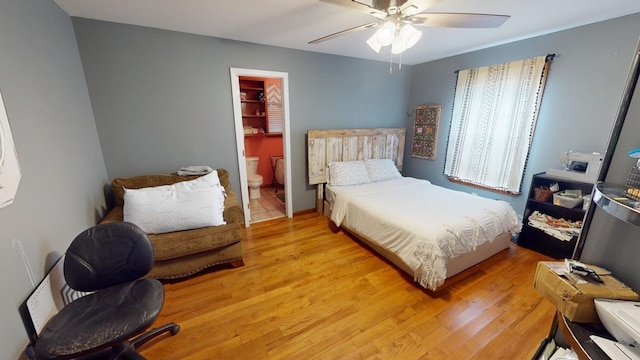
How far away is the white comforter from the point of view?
1.90m

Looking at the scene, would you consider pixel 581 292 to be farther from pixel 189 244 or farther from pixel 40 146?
pixel 40 146

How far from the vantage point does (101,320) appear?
1173mm

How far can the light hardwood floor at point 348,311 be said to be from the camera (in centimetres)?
150

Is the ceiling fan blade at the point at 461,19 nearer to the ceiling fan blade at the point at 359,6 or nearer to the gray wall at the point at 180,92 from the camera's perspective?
the ceiling fan blade at the point at 359,6

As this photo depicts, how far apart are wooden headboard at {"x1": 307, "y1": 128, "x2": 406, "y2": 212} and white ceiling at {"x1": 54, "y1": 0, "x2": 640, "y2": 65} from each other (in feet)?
4.00

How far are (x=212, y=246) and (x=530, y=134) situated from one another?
3.69m

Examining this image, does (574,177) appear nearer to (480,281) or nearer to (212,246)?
(480,281)

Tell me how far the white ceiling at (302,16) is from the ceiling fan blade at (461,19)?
103mm

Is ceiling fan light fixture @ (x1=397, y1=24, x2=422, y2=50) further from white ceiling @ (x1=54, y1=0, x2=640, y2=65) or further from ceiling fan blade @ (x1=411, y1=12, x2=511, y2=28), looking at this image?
white ceiling @ (x1=54, y1=0, x2=640, y2=65)

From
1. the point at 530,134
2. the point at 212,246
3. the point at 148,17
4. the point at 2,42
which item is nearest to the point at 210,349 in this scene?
the point at 212,246

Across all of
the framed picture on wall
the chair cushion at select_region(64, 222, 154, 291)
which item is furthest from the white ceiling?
the chair cushion at select_region(64, 222, 154, 291)

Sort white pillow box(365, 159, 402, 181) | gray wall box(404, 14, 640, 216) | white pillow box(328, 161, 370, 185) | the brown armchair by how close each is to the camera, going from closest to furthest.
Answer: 1. the brown armchair
2. gray wall box(404, 14, 640, 216)
3. white pillow box(328, 161, 370, 185)
4. white pillow box(365, 159, 402, 181)

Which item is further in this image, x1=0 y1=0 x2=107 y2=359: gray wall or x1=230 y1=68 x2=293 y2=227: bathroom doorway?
x1=230 y1=68 x2=293 y2=227: bathroom doorway

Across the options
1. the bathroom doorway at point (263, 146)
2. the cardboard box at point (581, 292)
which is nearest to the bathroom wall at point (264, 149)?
the bathroom doorway at point (263, 146)
